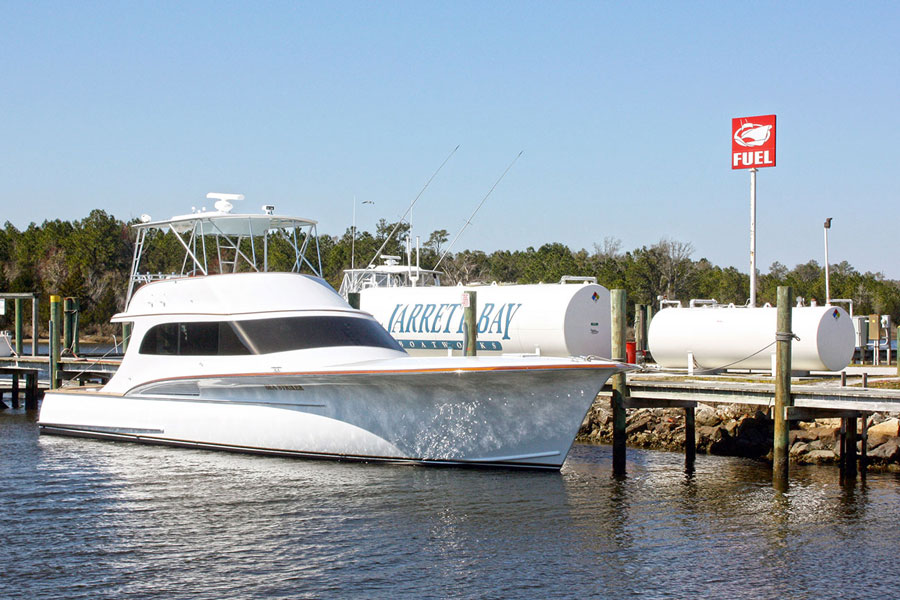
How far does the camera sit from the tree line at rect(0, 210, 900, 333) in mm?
69375

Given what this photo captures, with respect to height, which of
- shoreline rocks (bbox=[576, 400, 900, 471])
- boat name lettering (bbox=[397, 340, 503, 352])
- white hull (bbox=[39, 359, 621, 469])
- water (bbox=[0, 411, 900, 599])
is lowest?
water (bbox=[0, 411, 900, 599])

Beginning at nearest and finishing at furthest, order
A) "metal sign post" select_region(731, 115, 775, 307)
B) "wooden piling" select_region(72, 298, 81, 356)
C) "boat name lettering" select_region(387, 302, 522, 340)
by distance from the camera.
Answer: "boat name lettering" select_region(387, 302, 522, 340) < "metal sign post" select_region(731, 115, 775, 307) < "wooden piling" select_region(72, 298, 81, 356)

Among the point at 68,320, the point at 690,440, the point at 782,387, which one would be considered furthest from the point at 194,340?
the point at 782,387

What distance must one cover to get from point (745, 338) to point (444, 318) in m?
7.60

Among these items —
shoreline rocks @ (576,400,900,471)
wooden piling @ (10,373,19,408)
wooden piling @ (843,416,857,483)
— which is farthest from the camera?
wooden piling @ (10,373,19,408)

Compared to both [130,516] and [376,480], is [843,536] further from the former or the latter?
[130,516]

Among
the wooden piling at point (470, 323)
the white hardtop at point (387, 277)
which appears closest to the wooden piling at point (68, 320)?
the white hardtop at point (387, 277)

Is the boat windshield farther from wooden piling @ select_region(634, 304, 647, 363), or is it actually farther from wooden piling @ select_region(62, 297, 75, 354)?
wooden piling @ select_region(62, 297, 75, 354)

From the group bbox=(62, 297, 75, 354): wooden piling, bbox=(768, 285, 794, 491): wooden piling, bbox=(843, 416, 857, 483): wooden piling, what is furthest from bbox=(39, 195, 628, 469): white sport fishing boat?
bbox=(62, 297, 75, 354): wooden piling

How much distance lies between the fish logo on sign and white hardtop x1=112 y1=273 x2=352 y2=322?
47.5 feet

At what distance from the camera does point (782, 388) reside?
51.1 feet

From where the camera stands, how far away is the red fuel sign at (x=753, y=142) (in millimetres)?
27594

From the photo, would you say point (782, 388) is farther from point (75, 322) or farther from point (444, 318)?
point (75, 322)

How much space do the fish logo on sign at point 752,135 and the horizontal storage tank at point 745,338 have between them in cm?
773
